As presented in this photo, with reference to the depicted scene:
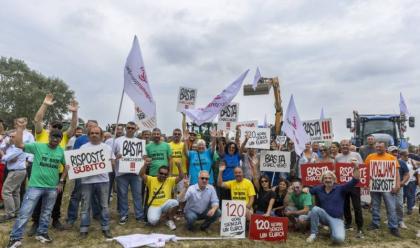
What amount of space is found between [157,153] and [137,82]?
1.70m

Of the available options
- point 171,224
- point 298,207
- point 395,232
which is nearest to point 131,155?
point 171,224

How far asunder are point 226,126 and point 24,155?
572 cm

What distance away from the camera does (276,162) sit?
10.1 m

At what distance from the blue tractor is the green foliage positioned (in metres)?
35.0

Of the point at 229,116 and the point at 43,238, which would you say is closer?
the point at 43,238

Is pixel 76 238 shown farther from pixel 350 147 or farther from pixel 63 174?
pixel 350 147

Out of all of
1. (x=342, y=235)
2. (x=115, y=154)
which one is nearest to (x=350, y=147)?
(x=342, y=235)

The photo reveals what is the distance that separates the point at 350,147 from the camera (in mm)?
9258

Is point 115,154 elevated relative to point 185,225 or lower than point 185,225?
elevated

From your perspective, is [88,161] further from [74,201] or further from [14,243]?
[14,243]

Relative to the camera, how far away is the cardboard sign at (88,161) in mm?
7008

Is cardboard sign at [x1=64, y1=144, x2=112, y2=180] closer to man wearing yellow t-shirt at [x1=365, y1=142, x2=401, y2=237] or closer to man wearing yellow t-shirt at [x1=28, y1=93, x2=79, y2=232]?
man wearing yellow t-shirt at [x1=28, y1=93, x2=79, y2=232]

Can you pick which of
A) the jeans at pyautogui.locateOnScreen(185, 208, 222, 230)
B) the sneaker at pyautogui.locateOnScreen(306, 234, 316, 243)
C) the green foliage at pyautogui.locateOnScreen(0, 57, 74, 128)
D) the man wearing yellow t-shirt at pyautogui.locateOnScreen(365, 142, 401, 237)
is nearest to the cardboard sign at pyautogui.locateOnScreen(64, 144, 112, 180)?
the jeans at pyautogui.locateOnScreen(185, 208, 222, 230)

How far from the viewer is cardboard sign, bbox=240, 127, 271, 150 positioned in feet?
33.3
